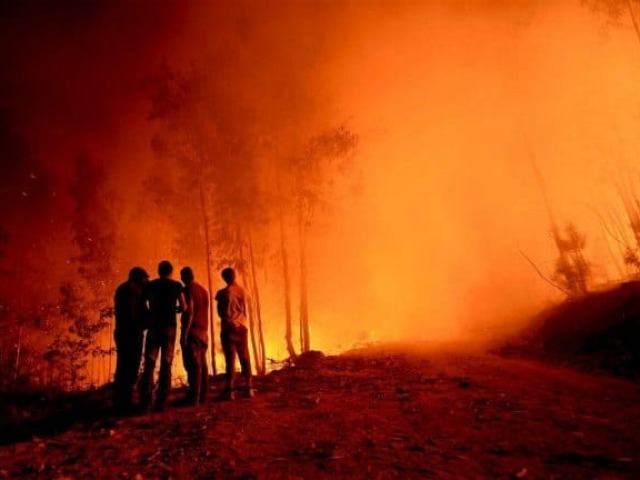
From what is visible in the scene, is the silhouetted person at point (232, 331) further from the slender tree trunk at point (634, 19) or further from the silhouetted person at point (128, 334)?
the slender tree trunk at point (634, 19)

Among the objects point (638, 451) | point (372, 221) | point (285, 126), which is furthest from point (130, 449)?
point (372, 221)

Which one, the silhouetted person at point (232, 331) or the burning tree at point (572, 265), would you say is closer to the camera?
the silhouetted person at point (232, 331)

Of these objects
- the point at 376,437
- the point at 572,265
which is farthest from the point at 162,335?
the point at 572,265

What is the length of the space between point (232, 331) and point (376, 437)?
3.34 m

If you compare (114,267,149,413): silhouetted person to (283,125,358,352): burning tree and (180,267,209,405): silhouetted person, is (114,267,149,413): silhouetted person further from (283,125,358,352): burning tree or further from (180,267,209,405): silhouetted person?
(283,125,358,352): burning tree

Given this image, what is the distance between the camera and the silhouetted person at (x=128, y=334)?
586 cm

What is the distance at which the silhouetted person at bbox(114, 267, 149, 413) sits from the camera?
5.86 m

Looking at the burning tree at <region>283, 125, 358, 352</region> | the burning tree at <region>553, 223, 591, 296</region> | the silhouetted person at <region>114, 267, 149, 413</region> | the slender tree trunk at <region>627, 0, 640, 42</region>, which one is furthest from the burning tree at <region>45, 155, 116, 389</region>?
the slender tree trunk at <region>627, 0, 640, 42</region>

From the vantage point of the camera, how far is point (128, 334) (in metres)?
6.00

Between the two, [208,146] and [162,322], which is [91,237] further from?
[162,322]

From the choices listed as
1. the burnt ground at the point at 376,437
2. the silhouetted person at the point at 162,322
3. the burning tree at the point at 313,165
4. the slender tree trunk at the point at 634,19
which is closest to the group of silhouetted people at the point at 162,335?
the silhouetted person at the point at 162,322

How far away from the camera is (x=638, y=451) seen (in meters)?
3.32

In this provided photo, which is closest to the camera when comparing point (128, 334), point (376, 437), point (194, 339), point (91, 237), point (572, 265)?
point (376, 437)

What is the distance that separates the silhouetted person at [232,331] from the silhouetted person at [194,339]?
0.33m
